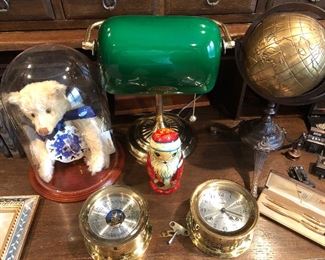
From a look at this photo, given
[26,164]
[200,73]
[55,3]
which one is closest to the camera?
[200,73]

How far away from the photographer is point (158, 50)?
24.7 inches

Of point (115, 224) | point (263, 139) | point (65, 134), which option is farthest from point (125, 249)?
point (263, 139)

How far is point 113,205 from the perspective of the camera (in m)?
0.75

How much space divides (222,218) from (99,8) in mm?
592

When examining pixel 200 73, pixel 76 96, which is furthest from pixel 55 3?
pixel 200 73

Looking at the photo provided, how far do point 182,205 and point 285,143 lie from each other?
39 cm

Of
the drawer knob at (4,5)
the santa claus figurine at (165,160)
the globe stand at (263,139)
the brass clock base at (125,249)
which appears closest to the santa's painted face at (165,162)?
the santa claus figurine at (165,160)

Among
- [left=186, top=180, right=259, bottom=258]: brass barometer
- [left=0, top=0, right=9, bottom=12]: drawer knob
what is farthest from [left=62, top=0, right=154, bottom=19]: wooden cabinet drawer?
[left=186, top=180, right=259, bottom=258]: brass barometer

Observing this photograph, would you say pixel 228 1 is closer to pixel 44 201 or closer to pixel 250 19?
pixel 250 19

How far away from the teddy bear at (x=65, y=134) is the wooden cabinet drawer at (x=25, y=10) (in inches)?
6.9

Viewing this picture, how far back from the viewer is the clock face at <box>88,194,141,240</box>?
0.69 metres

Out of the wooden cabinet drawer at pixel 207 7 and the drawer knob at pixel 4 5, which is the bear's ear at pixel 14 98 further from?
the wooden cabinet drawer at pixel 207 7

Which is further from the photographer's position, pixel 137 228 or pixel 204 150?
pixel 204 150

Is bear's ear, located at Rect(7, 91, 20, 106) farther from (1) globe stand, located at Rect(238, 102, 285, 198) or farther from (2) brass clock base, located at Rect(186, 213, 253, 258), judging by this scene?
(1) globe stand, located at Rect(238, 102, 285, 198)
